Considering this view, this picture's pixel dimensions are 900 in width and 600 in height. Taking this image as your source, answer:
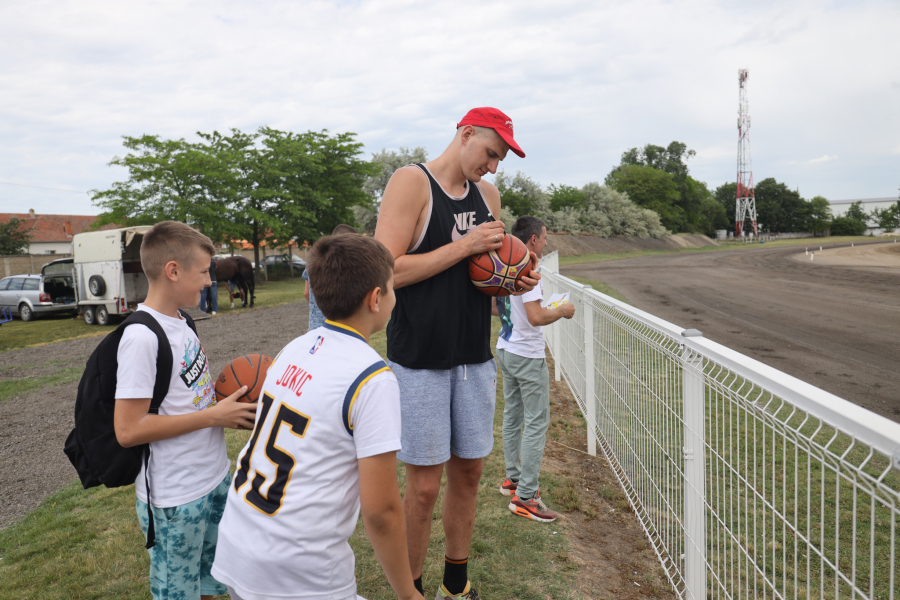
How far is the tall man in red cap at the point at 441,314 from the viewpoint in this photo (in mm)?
2314

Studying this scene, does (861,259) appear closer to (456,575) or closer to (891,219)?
(456,575)

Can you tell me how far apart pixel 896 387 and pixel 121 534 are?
8.66 meters

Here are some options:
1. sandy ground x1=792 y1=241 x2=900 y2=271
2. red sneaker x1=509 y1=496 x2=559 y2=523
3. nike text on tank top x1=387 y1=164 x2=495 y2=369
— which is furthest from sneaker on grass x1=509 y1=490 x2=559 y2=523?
sandy ground x1=792 y1=241 x2=900 y2=271

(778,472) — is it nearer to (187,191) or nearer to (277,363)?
(277,363)

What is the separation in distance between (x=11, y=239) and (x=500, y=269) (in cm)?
6455

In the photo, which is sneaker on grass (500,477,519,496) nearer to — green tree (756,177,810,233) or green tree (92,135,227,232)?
green tree (92,135,227,232)

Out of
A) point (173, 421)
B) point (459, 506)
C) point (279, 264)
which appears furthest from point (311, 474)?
point (279, 264)

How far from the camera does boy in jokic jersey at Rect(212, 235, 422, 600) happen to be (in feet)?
4.87

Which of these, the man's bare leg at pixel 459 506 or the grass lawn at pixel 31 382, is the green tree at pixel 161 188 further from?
the man's bare leg at pixel 459 506

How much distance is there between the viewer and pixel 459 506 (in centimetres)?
260

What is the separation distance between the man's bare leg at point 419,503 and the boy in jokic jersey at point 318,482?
0.78 meters

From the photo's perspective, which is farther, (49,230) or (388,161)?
(49,230)

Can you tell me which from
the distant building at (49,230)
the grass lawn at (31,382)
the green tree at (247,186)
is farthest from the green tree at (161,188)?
the distant building at (49,230)

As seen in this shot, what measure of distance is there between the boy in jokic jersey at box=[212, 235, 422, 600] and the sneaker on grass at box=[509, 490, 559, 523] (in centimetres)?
244
